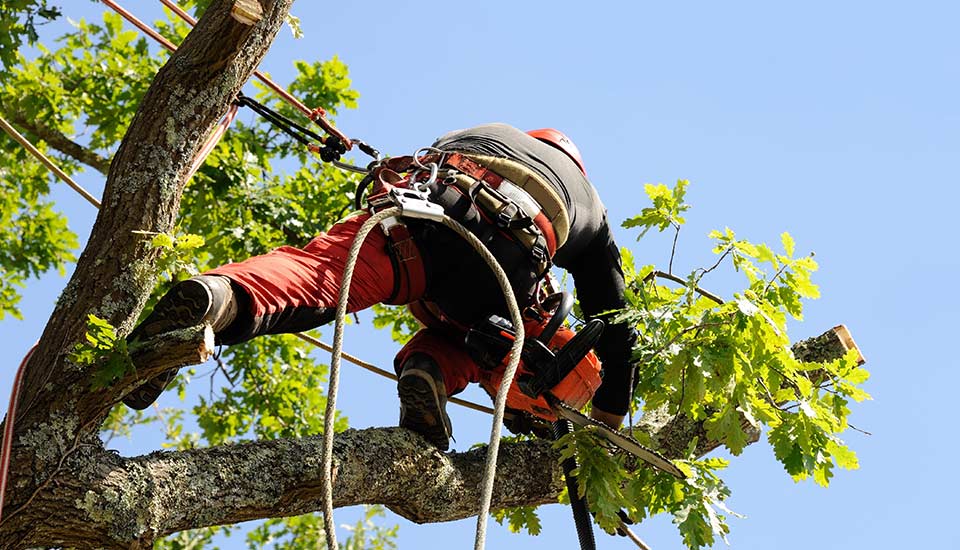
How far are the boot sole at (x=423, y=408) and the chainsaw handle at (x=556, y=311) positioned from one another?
43 cm

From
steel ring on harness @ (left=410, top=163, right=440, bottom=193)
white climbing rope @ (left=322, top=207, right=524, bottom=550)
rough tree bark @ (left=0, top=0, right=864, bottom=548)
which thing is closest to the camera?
white climbing rope @ (left=322, top=207, right=524, bottom=550)

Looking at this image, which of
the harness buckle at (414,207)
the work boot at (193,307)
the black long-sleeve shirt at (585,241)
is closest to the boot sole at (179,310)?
the work boot at (193,307)

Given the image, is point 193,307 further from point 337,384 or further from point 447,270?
point 447,270

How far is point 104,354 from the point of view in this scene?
3.28 meters

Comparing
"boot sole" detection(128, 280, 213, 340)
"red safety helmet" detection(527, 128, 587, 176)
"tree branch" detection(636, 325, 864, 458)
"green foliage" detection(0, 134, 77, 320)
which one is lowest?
"boot sole" detection(128, 280, 213, 340)

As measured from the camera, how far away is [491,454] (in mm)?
3301

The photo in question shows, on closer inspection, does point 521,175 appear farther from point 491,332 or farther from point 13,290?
point 13,290

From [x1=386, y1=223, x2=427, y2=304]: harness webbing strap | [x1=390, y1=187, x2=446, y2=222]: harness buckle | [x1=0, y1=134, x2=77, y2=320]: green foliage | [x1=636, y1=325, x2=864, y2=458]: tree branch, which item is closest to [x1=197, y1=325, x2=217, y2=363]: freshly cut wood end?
[x1=390, y1=187, x2=446, y2=222]: harness buckle

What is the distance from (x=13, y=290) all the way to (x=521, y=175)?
6947mm

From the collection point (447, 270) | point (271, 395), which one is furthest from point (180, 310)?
point (271, 395)

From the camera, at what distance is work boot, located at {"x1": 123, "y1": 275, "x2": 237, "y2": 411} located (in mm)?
3193

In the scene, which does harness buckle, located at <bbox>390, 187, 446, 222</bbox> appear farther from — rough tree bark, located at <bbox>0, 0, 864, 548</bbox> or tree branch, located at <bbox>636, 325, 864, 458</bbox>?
tree branch, located at <bbox>636, 325, 864, 458</bbox>

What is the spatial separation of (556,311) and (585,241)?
0.43 meters

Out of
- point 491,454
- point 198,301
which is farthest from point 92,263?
point 491,454
